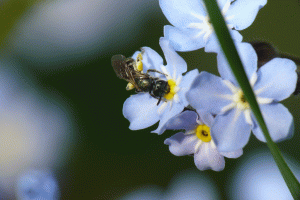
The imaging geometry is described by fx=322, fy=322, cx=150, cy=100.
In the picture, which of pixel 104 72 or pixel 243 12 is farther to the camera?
pixel 104 72

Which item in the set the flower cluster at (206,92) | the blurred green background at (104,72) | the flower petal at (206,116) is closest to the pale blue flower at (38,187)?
the blurred green background at (104,72)

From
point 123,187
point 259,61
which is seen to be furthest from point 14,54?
point 259,61

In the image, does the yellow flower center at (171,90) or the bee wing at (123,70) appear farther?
the bee wing at (123,70)

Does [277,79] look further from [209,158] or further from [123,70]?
[123,70]

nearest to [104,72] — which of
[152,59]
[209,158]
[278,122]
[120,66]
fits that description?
[120,66]

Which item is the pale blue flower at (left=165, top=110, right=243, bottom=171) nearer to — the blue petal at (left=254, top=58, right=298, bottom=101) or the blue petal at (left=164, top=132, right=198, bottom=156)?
the blue petal at (left=164, top=132, right=198, bottom=156)

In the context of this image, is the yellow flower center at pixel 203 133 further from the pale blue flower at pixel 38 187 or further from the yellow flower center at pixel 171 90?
the pale blue flower at pixel 38 187

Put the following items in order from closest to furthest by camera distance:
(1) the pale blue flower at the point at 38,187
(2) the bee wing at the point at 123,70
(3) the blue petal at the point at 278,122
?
(3) the blue petal at the point at 278,122
(2) the bee wing at the point at 123,70
(1) the pale blue flower at the point at 38,187
